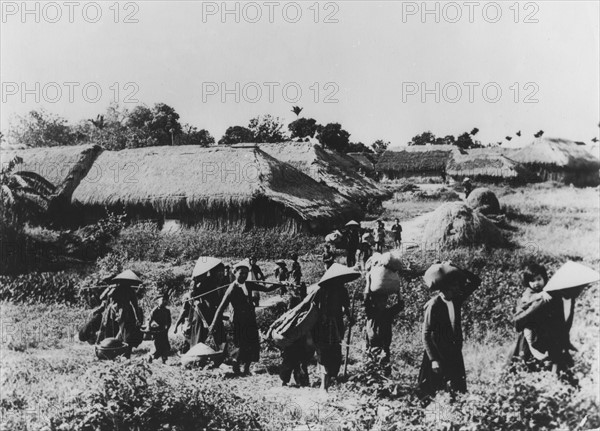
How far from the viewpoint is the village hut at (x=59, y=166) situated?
11789 millimetres

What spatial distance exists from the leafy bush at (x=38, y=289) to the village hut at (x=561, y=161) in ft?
58.9

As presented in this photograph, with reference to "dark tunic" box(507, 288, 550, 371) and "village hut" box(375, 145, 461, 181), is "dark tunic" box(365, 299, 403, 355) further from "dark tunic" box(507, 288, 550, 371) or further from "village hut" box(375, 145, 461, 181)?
"village hut" box(375, 145, 461, 181)

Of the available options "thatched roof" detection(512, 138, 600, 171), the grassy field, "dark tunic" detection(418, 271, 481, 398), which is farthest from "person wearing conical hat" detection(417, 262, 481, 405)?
"thatched roof" detection(512, 138, 600, 171)

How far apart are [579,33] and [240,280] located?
5.17 metres

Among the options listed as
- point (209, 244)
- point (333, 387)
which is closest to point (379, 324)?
point (333, 387)

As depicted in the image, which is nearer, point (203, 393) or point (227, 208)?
point (203, 393)

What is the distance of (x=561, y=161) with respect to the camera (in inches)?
814

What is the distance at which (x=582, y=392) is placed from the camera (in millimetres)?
4660

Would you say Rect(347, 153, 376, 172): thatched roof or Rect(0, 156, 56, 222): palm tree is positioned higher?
Rect(347, 153, 376, 172): thatched roof

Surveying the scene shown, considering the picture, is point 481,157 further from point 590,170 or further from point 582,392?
point 582,392

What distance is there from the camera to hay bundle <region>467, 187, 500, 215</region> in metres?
13.3

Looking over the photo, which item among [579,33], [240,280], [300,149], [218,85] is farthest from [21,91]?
[300,149]

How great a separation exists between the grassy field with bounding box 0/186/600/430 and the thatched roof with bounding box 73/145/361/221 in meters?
3.41

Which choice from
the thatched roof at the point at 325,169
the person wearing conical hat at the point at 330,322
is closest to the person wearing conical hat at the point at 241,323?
the person wearing conical hat at the point at 330,322
